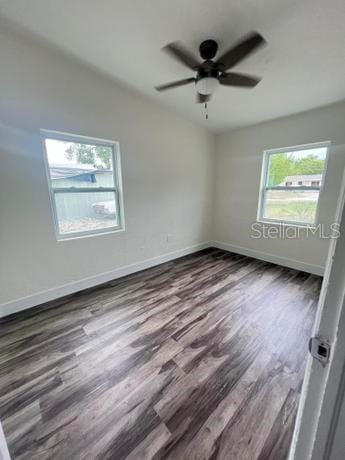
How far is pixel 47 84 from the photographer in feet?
6.75

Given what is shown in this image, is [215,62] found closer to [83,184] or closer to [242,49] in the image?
[242,49]

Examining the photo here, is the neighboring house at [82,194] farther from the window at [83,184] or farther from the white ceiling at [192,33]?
the white ceiling at [192,33]

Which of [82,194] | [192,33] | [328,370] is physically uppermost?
[192,33]

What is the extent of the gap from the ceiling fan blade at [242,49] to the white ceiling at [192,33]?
278 millimetres

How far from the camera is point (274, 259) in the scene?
11.5ft

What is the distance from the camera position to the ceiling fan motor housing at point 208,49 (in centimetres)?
173

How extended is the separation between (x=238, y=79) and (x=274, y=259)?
289cm

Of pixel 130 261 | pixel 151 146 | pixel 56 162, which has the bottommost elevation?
pixel 130 261

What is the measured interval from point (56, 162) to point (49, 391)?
7.27 feet

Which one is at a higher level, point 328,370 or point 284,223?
point 328,370

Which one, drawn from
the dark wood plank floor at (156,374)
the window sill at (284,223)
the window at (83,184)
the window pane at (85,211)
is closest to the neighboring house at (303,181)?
the window sill at (284,223)

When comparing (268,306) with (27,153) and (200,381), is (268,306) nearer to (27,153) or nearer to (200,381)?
(200,381)

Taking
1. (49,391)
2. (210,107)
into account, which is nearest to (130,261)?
(49,391)

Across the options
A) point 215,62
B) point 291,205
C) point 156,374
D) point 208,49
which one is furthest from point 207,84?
point 156,374
